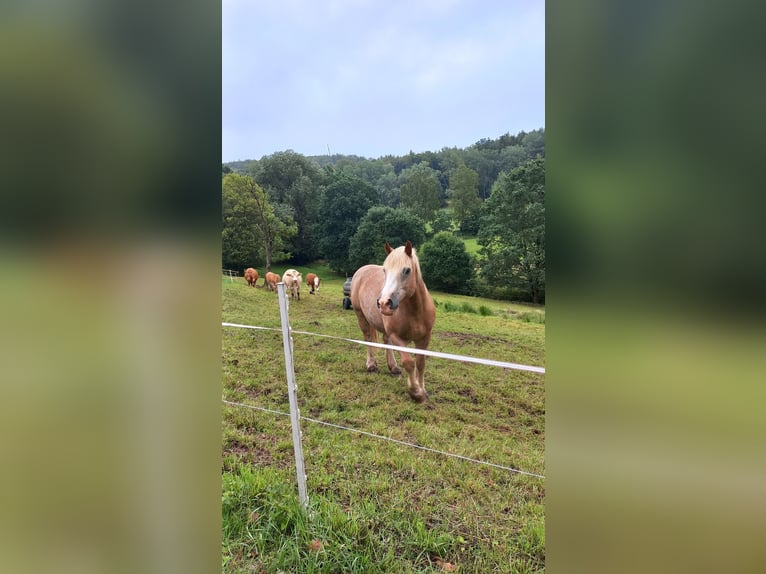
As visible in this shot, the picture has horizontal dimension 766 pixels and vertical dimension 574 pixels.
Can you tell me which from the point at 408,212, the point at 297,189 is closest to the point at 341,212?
the point at 297,189

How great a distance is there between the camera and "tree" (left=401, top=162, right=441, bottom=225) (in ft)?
10.5

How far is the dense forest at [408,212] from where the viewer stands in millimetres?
2891

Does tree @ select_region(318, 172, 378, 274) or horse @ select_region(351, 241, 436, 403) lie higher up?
tree @ select_region(318, 172, 378, 274)

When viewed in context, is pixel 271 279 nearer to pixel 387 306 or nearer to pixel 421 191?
pixel 421 191

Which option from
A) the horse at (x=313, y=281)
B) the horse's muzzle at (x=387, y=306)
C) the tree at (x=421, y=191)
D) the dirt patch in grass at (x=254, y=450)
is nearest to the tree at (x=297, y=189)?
the horse at (x=313, y=281)

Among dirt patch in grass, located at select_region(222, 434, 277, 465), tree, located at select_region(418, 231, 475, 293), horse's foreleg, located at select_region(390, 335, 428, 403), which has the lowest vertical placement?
dirt patch in grass, located at select_region(222, 434, 277, 465)

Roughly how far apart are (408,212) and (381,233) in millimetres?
417

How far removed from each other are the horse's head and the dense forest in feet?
2.35

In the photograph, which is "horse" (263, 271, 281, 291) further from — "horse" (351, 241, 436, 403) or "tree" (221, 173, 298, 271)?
"horse" (351, 241, 436, 403)

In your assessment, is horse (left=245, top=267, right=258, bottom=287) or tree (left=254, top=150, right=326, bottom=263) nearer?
tree (left=254, top=150, right=326, bottom=263)

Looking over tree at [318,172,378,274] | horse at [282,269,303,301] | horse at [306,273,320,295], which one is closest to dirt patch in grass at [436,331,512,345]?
tree at [318,172,378,274]
